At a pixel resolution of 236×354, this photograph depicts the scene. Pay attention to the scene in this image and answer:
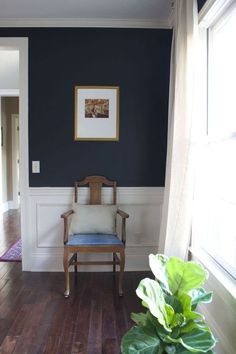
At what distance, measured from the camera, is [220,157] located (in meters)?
1.98

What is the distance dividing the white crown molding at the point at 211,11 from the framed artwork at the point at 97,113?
3.81 feet

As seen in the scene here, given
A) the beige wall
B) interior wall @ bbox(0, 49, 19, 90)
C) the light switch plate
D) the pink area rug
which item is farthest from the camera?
the beige wall

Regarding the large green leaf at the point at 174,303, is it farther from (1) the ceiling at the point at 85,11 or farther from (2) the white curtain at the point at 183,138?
(1) the ceiling at the point at 85,11

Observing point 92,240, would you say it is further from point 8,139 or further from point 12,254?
point 8,139

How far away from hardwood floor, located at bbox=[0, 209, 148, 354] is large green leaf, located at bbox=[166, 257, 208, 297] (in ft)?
2.65

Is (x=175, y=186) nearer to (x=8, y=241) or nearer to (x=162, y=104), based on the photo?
(x=162, y=104)

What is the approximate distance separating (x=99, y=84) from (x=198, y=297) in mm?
2321

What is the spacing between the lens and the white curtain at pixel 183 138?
2.04 metres

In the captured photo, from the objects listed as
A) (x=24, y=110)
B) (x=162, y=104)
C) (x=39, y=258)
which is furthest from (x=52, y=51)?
(x=39, y=258)

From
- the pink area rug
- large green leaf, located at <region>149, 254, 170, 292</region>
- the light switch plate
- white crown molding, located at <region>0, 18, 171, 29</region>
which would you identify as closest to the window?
large green leaf, located at <region>149, 254, 170, 292</region>

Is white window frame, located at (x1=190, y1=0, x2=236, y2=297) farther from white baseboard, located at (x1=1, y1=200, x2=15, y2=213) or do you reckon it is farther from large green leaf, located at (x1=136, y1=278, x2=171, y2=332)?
white baseboard, located at (x1=1, y1=200, x2=15, y2=213)

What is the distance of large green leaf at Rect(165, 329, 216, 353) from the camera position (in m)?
1.17

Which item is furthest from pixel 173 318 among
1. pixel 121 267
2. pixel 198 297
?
pixel 121 267

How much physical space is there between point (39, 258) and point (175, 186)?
5.80ft
